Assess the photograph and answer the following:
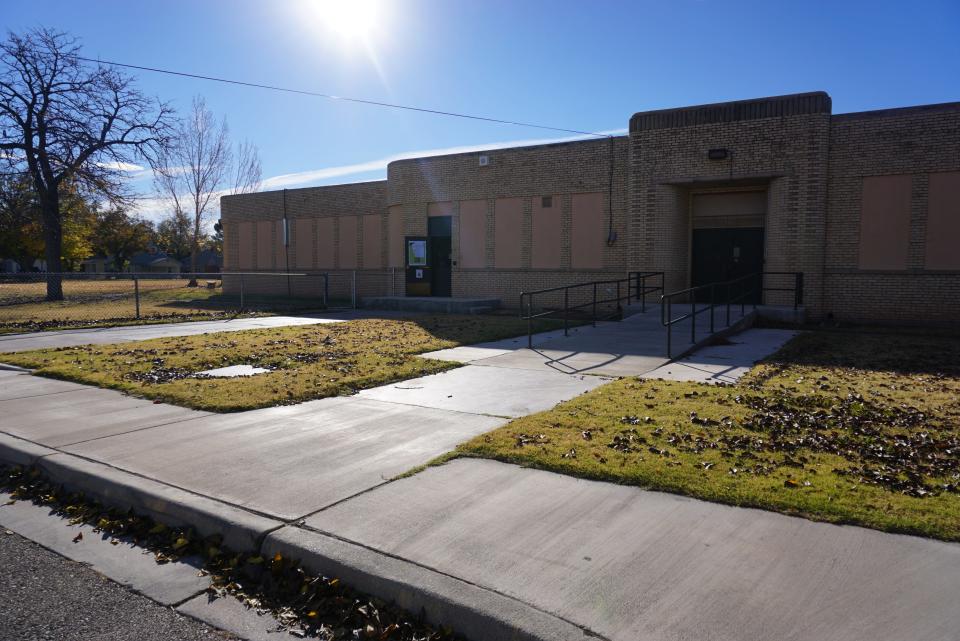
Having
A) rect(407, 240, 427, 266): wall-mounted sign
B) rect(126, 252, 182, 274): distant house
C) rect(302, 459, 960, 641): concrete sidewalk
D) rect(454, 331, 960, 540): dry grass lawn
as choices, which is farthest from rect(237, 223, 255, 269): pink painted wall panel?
rect(126, 252, 182, 274): distant house

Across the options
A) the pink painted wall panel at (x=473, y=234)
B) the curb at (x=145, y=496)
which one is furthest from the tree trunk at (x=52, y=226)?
the curb at (x=145, y=496)

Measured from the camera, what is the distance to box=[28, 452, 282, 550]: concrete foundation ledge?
418 centimetres

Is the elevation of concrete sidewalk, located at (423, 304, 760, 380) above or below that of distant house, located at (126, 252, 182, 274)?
below

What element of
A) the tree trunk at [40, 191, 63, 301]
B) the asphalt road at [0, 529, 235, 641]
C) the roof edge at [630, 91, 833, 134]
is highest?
the roof edge at [630, 91, 833, 134]

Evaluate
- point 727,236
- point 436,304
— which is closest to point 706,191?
point 727,236

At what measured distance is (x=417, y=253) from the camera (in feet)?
81.9

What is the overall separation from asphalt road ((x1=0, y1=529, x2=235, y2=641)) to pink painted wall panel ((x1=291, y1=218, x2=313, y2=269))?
2809 cm

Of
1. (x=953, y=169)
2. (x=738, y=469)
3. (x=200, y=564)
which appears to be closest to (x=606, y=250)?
(x=953, y=169)

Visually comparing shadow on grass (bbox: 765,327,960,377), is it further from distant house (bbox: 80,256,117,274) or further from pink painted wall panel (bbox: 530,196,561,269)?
distant house (bbox: 80,256,117,274)

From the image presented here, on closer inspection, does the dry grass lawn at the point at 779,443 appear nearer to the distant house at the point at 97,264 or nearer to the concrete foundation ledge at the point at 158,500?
the concrete foundation ledge at the point at 158,500

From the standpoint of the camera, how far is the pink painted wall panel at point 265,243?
32.9 m

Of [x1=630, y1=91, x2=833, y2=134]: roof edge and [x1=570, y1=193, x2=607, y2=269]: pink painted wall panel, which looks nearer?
[x1=630, y1=91, x2=833, y2=134]: roof edge

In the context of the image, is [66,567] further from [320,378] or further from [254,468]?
[320,378]

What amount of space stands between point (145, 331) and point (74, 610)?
1370 cm
